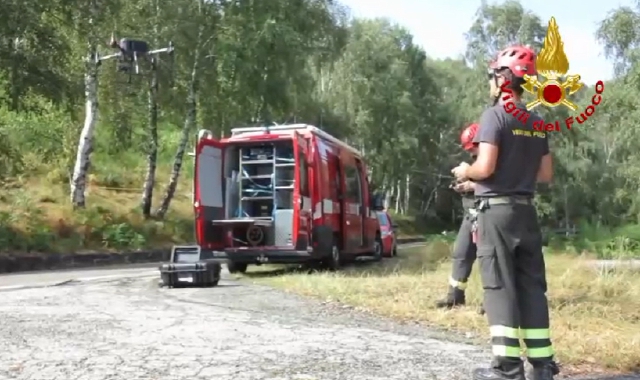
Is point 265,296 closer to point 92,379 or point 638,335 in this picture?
point 638,335

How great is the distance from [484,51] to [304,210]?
38.1m

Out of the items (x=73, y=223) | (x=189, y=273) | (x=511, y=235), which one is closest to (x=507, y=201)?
(x=511, y=235)

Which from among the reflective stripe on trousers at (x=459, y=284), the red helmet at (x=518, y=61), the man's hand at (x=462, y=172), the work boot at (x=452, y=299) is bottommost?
the work boot at (x=452, y=299)

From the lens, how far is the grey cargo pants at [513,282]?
15.9 feet

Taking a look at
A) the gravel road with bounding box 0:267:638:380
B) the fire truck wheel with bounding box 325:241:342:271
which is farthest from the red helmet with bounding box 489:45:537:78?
the fire truck wheel with bounding box 325:241:342:271

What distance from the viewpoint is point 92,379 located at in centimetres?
507

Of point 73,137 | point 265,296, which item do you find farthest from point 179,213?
point 265,296

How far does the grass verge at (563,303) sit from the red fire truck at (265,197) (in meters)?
1.51

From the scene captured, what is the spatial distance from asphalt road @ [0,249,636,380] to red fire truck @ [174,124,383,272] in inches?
188

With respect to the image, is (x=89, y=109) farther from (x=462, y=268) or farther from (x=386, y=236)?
A: (x=462, y=268)

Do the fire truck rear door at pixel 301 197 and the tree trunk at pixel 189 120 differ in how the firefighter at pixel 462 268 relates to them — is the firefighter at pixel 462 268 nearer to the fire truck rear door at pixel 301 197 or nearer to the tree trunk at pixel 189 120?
the fire truck rear door at pixel 301 197

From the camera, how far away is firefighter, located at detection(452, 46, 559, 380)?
4.85 meters

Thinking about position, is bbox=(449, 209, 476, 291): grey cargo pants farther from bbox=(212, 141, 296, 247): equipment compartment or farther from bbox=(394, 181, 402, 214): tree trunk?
bbox=(394, 181, 402, 214): tree trunk

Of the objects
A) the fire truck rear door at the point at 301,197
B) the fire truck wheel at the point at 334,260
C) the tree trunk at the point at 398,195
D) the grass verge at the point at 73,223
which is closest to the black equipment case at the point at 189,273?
the fire truck rear door at the point at 301,197
